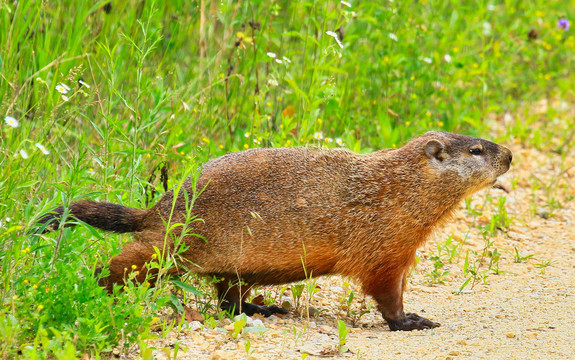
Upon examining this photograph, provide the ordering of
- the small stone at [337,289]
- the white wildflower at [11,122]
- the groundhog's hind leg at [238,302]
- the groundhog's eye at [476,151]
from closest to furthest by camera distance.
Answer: the white wildflower at [11,122] < the groundhog's hind leg at [238,302] < the groundhog's eye at [476,151] < the small stone at [337,289]

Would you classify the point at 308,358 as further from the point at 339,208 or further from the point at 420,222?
the point at 420,222

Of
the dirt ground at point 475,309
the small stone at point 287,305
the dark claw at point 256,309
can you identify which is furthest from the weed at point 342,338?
the small stone at point 287,305

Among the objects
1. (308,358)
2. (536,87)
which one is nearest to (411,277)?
(308,358)

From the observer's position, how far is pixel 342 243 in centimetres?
482

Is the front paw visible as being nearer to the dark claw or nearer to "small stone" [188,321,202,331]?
the dark claw

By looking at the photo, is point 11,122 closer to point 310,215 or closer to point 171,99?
point 310,215

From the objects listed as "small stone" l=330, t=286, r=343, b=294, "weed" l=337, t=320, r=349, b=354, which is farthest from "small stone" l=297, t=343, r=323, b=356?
"small stone" l=330, t=286, r=343, b=294

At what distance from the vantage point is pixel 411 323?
4.80 meters

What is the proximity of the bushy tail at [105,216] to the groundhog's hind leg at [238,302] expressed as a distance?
75cm

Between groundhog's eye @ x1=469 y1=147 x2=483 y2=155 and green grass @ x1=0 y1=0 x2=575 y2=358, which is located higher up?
groundhog's eye @ x1=469 y1=147 x2=483 y2=155

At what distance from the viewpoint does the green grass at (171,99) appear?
373cm

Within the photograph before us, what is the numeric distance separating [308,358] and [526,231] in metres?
3.75

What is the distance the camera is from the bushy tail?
4438mm

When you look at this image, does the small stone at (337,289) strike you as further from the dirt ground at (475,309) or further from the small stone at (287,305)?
the small stone at (287,305)
